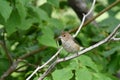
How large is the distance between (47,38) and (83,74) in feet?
2.68

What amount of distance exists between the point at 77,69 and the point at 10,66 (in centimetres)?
85

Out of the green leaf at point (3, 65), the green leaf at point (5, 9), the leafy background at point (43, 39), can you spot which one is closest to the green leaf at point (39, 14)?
the leafy background at point (43, 39)

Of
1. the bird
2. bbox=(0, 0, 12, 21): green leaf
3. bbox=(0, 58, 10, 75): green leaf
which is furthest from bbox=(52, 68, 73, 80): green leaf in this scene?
bbox=(0, 58, 10, 75): green leaf

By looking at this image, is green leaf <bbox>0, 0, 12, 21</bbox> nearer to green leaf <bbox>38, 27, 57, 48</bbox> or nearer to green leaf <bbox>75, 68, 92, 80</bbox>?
green leaf <bbox>75, 68, 92, 80</bbox>

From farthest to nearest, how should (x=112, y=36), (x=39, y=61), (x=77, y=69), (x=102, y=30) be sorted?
(x=102, y=30) → (x=39, y=61) → (x=77, y=69) → (x=112, y=36)

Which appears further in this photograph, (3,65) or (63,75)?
(3,65)

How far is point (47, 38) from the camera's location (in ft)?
11.2

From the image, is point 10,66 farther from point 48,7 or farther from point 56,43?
point 48,7

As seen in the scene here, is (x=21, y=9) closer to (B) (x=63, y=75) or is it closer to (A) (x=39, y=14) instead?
(A) (x=39, y=14)

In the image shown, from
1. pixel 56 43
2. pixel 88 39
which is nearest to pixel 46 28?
pixel 56 43

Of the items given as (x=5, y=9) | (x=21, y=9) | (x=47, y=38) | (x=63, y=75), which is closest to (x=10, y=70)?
(x=47, y=38)

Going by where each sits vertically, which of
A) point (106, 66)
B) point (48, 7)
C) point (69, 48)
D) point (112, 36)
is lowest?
point (106, 66)

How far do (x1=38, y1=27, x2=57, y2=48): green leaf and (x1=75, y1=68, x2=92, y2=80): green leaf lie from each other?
0.67m

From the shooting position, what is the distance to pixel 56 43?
11.0 ft
